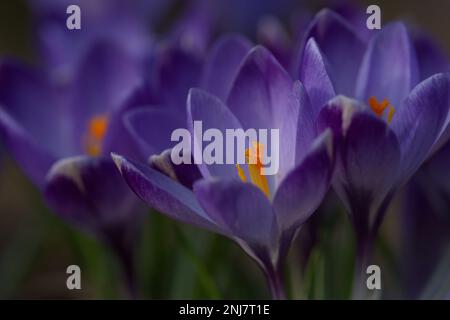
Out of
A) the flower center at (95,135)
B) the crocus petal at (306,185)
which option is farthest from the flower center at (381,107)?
the flower center at (95,135)

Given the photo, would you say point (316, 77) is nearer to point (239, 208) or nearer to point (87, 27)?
point (239, 208)

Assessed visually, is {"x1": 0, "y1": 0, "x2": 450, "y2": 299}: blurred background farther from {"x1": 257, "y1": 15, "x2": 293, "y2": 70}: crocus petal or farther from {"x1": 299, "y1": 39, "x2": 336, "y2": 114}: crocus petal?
{"x1": 299, "y1": 39, "x2": 336, "y2": 114}: crocus petal

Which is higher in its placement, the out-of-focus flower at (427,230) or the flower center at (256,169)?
the flower center at (256,169)

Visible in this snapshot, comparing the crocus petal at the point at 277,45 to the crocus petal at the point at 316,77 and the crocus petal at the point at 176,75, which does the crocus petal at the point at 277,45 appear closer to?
the crocus petal at the point at 176,75

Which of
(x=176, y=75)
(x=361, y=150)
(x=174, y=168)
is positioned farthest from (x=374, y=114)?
(x=176, y=75)

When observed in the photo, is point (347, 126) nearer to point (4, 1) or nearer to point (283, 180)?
point (283, 180)
